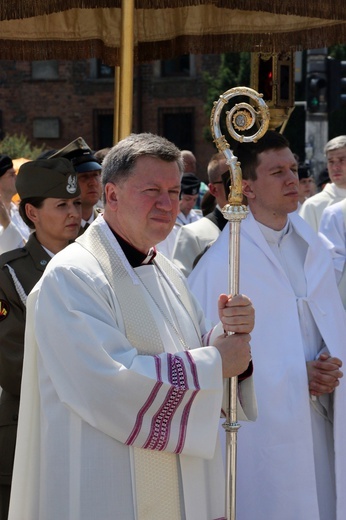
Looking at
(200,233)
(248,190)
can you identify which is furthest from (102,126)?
(248,190)

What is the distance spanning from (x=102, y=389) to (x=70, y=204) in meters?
1.60

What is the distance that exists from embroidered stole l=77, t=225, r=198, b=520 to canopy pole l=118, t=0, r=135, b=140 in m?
1.81

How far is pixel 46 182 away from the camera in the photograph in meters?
4.69

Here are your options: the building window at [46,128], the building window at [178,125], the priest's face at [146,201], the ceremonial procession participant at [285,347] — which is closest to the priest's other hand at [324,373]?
the ceremonial procession participant at [285,347]

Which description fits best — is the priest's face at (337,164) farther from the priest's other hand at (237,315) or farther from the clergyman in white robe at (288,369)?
the priest's other hand at (237,315)

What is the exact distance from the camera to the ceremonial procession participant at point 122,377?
129 inches

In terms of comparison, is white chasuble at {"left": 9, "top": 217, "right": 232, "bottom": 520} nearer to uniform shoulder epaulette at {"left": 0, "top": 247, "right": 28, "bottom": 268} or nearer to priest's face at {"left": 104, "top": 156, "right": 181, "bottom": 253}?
priest's face at {"left": 104, "top": 156, "right": 181, "bottom": 253}

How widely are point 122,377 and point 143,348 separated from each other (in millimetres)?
211

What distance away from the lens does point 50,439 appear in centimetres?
336

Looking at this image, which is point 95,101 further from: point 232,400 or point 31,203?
point 232,400

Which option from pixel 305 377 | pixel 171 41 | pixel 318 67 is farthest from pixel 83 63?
pixel 305 377

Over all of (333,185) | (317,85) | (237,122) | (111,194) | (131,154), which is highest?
(317,85)

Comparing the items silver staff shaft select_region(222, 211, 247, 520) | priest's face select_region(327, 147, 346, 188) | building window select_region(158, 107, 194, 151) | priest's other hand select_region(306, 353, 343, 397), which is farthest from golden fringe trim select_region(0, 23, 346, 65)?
building window select_region(158, 107, 194, 151)

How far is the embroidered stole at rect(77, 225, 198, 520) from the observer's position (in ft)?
11.1
